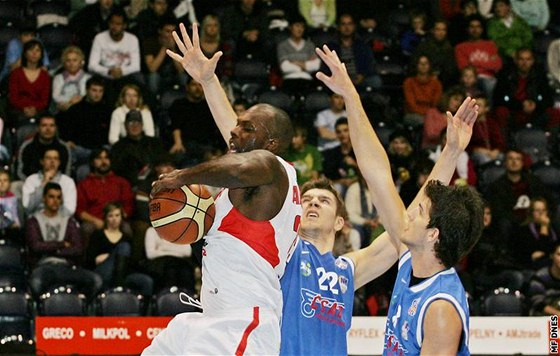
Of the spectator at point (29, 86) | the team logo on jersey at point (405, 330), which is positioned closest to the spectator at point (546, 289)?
the team logo on jersey at point (405, 330)

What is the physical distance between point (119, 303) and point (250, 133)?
5.16m

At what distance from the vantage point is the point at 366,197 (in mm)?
11781

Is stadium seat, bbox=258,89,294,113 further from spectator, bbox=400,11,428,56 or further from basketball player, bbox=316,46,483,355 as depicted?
basketball player, bbox=316,46,483,355

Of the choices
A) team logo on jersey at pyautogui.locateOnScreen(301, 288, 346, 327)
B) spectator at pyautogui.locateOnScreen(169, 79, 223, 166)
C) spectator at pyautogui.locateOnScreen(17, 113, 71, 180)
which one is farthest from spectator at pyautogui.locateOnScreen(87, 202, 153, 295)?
team logo on jersey at pyautogui.locateOnScreen(301, 288, 346, 327)

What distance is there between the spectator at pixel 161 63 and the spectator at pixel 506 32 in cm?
452

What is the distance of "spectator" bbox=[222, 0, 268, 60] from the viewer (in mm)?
14578

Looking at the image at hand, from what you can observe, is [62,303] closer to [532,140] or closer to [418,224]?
[418,224]

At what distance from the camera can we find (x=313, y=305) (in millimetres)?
6172

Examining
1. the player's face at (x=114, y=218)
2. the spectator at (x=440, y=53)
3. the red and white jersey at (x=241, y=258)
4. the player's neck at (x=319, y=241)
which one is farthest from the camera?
the spectator at (x=440, y=53)

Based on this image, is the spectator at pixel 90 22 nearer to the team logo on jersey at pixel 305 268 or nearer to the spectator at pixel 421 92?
the spectator at pixel 421 92

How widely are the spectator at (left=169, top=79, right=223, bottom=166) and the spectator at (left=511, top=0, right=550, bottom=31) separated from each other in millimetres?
5390

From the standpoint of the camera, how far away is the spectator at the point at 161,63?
13914 millimetres

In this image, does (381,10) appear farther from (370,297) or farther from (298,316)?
(298,316)

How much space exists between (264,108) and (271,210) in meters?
0.58
